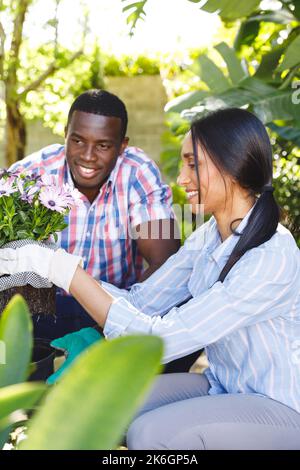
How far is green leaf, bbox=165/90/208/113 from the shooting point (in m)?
3.39

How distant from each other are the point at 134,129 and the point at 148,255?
5613 mm

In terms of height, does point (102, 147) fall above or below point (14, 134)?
above

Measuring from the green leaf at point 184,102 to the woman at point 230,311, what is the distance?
1.54 m

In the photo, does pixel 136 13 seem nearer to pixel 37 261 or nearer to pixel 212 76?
pixel 212 76

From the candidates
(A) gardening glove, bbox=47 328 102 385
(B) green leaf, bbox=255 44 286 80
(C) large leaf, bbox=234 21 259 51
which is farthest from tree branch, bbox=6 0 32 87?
(A) gardening glove, bbox=47 328 102 385

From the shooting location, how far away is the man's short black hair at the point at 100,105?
2.57 m

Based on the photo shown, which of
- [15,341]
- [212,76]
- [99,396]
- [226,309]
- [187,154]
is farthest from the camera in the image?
[212,76]

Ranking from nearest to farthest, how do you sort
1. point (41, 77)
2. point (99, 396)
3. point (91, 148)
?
point (99, 396) → point (91, 148) → point (41, 77)

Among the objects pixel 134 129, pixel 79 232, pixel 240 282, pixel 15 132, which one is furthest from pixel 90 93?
A: pixel 134 129

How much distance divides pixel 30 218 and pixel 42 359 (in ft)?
1.50

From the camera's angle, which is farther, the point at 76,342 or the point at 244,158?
the point at 76,342

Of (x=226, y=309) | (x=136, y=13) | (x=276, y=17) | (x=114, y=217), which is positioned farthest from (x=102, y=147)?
(x=276, y=17)

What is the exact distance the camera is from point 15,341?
2.73 feet

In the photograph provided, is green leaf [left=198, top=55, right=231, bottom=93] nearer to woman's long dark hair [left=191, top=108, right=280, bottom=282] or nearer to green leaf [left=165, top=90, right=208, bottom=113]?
A: green leaf [left=165, top=90, right=208, bottom=113]
